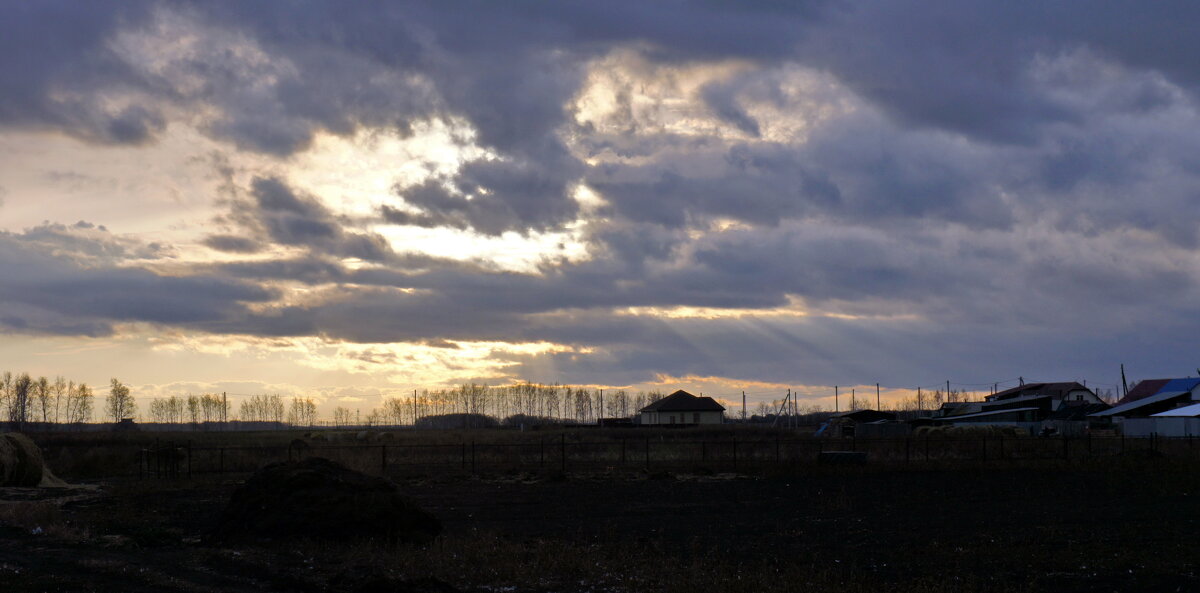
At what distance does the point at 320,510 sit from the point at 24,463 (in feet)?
76.2

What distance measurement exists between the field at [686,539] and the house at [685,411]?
80.7 meters

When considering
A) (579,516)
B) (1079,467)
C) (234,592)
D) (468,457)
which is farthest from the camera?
(468,457)

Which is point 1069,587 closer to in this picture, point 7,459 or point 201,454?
point 7,459

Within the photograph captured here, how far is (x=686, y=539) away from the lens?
67.2 ft

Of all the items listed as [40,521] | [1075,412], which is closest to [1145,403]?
[1075,412]

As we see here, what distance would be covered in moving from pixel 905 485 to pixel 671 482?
8.90 meters

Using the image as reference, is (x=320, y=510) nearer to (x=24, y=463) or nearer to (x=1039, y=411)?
(x=24, y=463)

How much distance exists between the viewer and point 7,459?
36.4 metres

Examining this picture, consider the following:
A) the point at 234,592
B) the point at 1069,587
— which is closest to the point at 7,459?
the point at 234,592

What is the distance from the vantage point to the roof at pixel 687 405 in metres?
120

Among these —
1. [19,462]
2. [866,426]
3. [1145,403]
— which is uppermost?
[19,462]

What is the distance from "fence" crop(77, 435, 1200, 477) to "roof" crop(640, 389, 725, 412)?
56381 mm

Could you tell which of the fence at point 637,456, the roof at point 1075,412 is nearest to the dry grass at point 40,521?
the fence at point 637,456

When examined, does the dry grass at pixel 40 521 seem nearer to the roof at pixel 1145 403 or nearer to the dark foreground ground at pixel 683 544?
the dark foreground ground at pixel 683 544
